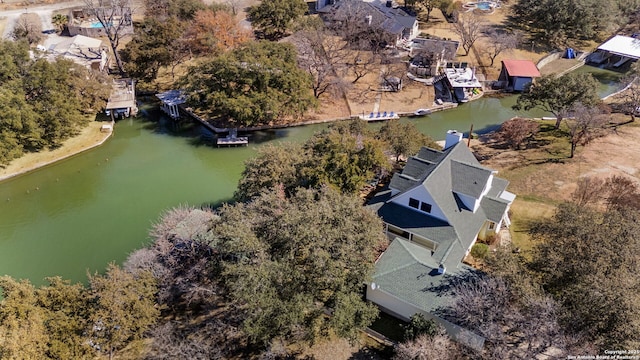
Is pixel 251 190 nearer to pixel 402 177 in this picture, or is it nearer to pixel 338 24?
pixel 402 177

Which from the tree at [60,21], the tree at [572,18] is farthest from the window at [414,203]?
the tree at [60,21]

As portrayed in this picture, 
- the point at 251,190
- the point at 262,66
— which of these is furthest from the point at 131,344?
the point at 262,66

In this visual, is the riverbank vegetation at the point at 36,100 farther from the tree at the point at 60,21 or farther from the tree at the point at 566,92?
the tree at the point at 566,92

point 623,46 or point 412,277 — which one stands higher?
point 623,46

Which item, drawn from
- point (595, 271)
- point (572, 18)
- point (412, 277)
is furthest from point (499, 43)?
point (595, 271)

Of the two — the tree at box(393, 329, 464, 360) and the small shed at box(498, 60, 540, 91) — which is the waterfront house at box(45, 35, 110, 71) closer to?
the tree at box(393, 329, 464, 360)

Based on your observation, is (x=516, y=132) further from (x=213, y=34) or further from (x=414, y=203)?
(x=213, y=34)

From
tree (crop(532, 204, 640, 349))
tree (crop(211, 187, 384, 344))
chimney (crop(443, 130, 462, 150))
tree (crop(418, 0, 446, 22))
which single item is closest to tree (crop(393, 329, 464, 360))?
tree (crop(211, 187, 384, 344))
